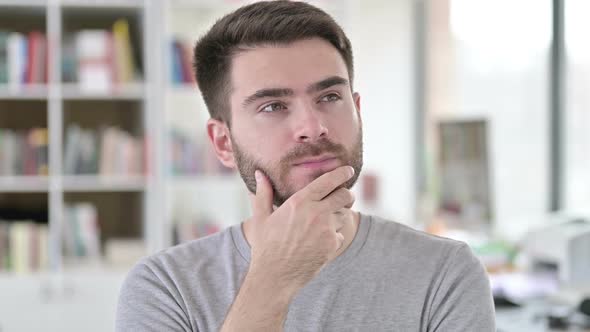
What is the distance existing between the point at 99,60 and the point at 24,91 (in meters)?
0.40

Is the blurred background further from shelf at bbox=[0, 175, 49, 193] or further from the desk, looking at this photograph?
the desk

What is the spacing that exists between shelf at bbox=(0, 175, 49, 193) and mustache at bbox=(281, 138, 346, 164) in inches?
113

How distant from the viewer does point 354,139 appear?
1.58 meters

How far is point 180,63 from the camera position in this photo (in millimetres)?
4328

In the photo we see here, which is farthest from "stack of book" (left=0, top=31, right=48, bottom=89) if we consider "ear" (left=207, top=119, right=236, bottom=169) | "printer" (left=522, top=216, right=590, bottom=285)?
"ear" (left=207, top=119, right=236, bottom=169)

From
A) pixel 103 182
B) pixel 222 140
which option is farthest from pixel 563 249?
pixel 103 182

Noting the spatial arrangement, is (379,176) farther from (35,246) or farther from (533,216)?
(35,246)

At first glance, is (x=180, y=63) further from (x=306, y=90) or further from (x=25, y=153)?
(x=306, y=90)

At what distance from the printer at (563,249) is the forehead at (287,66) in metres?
1.83

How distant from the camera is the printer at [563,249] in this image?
10.3 ft

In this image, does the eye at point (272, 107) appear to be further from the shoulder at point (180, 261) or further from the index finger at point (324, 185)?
the shoulder at point (180, 261)

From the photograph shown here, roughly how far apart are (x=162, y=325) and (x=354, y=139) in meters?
0.50

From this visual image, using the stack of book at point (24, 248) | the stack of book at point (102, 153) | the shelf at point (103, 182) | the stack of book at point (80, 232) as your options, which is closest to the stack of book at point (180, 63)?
→ the stack of book at point (102, 153)

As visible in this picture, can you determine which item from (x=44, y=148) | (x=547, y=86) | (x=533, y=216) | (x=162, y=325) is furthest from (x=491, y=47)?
(x=162, y=325)
